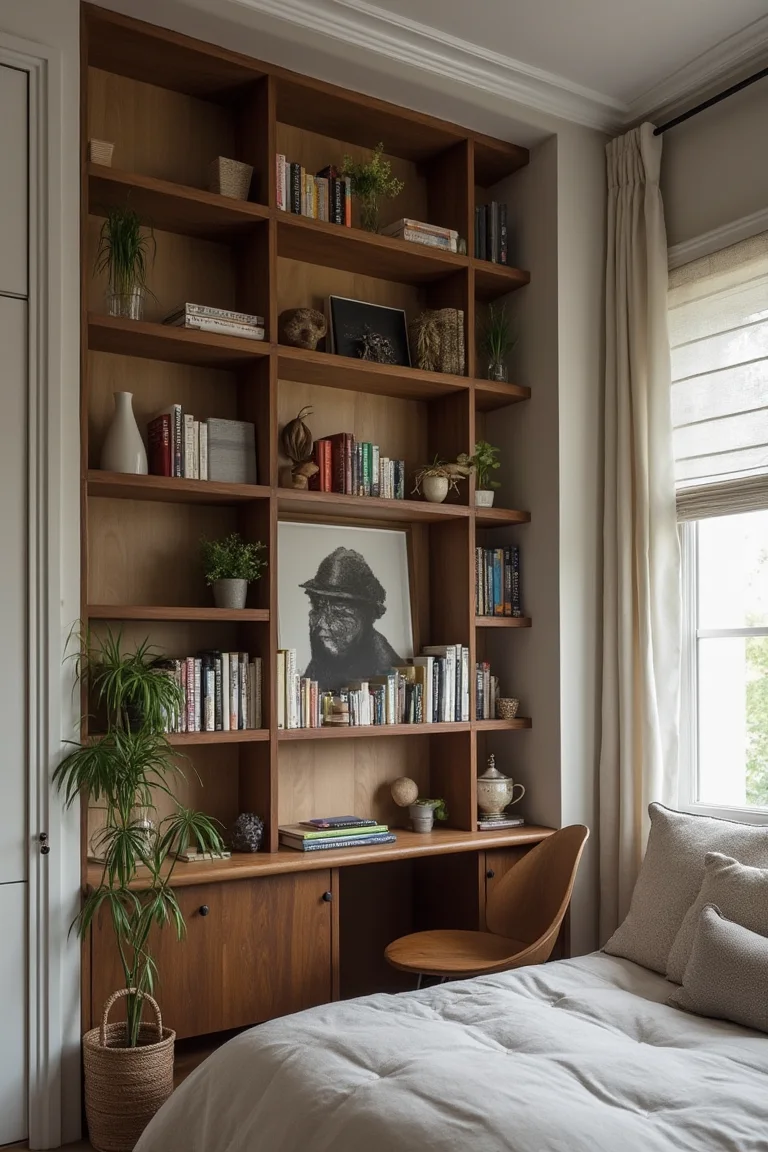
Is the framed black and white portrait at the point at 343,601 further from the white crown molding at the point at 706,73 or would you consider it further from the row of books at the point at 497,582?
the white crown molding at the point at 706,73

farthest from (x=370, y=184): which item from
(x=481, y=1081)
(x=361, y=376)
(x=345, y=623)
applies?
(x=481, y=1081)

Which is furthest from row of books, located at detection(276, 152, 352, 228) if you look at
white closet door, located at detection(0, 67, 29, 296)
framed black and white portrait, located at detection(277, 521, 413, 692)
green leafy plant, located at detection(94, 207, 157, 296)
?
framed black and white portrait, located at detection(277, 521, 413, 692)

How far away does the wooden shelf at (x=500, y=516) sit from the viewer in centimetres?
379

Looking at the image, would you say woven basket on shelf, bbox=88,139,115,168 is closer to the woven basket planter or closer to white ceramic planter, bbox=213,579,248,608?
white ceramic planter, bbox=213,579,248,608

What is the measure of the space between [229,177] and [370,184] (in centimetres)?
55

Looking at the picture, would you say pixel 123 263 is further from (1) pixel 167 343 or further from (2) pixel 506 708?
(2) pixel 506 708

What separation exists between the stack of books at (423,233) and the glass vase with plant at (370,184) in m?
0.07

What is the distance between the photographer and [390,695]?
3.63 m

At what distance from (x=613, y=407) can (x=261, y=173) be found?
4.79ft

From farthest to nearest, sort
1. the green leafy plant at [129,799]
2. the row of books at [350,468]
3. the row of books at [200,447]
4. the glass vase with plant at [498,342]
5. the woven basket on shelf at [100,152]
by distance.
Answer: the glass vase with plant at [498,342]
the row of books at [350,468]
the row of books at [200,447]
the woven basket on shelf at [100,152]
the green leafy plant at [129,799]

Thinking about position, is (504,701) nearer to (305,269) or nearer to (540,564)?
(540,564)

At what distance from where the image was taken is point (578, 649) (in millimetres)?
3801

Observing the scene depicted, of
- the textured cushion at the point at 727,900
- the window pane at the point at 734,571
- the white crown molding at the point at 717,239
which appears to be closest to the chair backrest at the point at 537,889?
the textured cushion at the point at 727,900

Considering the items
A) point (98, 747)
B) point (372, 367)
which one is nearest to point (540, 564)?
point (372, 367)
